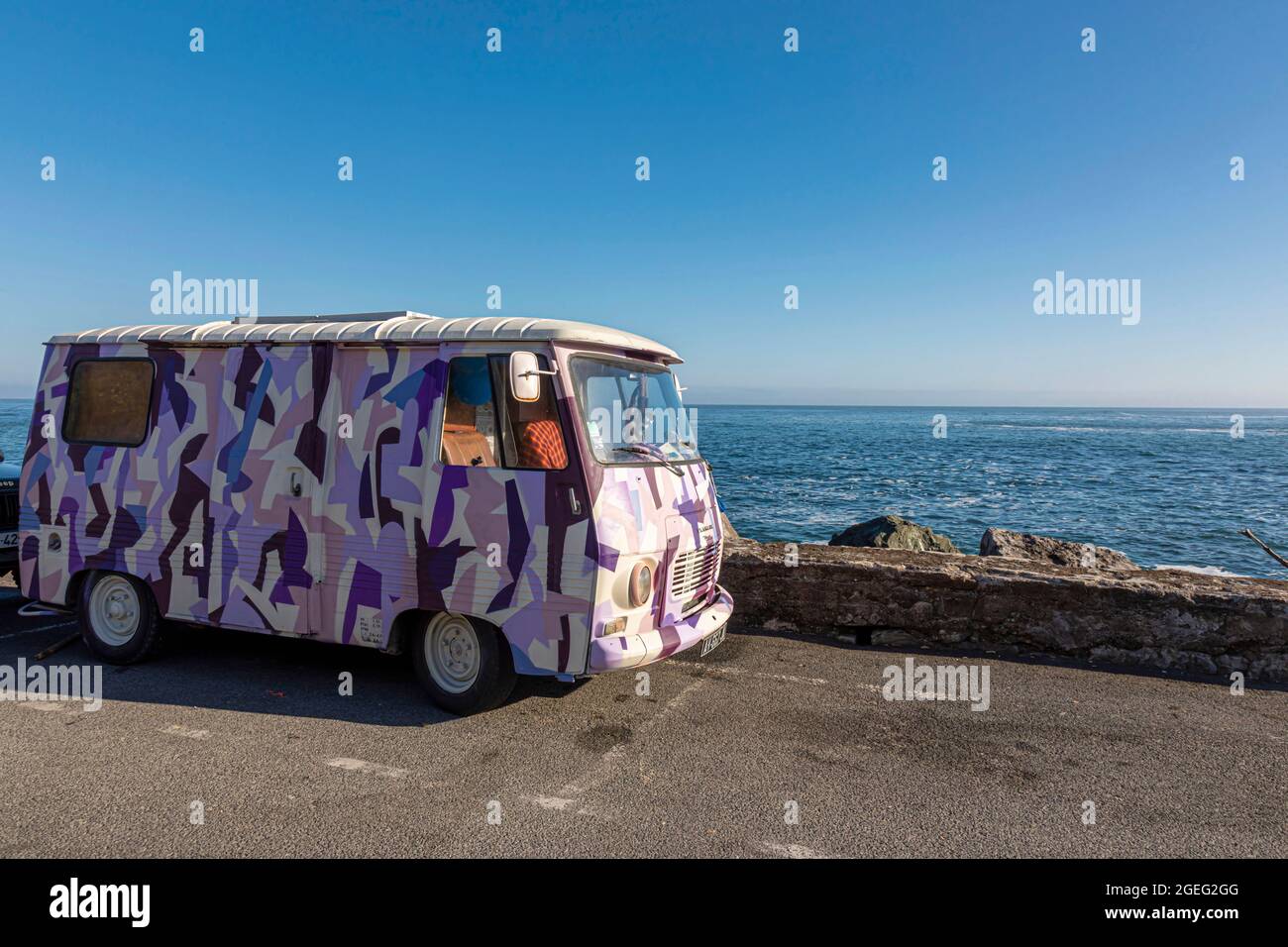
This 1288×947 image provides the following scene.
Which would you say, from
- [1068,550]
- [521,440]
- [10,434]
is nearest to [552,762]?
[521,440]

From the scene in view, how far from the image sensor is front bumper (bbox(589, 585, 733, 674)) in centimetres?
484

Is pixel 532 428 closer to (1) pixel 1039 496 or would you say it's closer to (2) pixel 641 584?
(2) pixel 641 584

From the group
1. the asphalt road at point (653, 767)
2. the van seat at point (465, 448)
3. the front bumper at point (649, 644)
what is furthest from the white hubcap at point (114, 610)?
the front bumper at point (649, 644)

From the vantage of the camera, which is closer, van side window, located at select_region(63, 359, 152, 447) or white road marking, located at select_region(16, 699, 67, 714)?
white road marking, located at select_region(16, 699, 67, 714)

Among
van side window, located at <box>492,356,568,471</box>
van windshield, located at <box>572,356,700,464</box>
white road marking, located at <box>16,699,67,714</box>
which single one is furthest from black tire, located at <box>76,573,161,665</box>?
van windshield, located at <box>572,356,700,464</box>

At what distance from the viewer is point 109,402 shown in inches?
248

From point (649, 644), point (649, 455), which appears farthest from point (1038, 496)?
point (649, 644)

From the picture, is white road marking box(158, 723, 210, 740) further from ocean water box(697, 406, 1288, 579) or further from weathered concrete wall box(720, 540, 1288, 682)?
ocean water box(697, 406, 1288, 579)

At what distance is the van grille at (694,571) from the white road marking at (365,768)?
6.65 feet

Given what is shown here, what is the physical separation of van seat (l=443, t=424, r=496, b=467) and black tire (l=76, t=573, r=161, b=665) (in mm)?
3081

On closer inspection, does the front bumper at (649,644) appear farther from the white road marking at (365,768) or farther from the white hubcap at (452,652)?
the white road marking at (365,768)

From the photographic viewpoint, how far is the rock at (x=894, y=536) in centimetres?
1446

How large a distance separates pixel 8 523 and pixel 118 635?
242 centimetres

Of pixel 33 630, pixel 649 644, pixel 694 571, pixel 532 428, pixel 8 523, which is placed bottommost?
pixel 33 630
